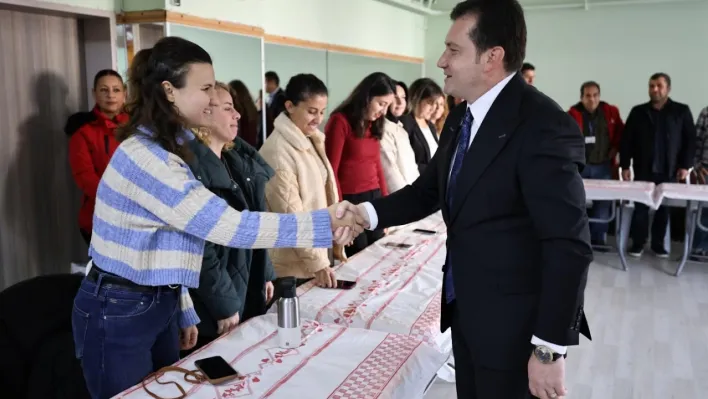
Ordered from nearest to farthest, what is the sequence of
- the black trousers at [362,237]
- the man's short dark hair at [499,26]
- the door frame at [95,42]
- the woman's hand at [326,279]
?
the man's short dark hair at [499,26] → the woman's hand at [326,279] → the black trousers at [362,237] → the door frame at [95,42]

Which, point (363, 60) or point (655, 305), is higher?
point (363, 60)

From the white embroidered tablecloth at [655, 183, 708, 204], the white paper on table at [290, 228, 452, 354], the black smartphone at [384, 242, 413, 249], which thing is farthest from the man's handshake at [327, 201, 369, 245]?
the white embroidered tablecloth at [655, 183, 708, 204]

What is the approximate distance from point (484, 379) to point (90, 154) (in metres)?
2.79

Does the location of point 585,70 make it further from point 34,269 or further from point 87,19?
point 34,269

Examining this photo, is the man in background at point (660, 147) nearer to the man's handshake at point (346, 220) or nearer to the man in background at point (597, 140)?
the man in background at point (597, 140)

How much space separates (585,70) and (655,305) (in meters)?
4.29

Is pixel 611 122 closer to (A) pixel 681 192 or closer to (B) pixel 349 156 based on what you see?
(A) pixel 681 192

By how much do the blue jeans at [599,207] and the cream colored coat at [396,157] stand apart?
244 centimetres

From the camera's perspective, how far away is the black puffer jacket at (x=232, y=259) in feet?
5.92

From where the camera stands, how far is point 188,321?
5.66 feet

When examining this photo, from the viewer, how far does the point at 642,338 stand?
358 cm

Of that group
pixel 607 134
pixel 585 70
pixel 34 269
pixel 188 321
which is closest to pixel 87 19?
pixel 34 269

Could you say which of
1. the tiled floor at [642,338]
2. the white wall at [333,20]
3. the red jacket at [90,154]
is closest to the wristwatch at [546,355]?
the tiled floor at [642,338]

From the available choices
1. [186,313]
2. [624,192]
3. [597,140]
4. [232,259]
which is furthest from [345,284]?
[597,140]
